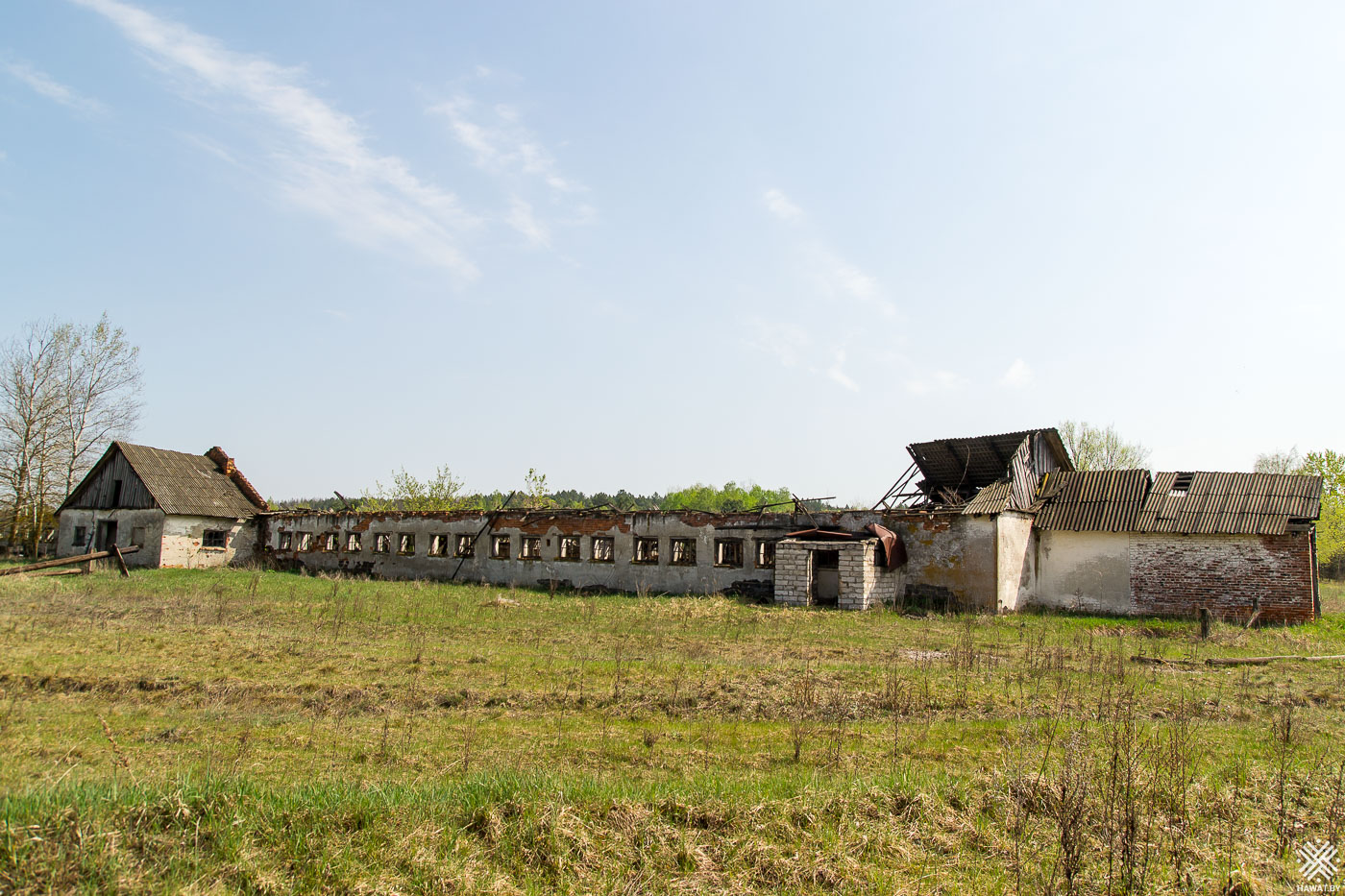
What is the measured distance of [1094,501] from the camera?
22484 mm

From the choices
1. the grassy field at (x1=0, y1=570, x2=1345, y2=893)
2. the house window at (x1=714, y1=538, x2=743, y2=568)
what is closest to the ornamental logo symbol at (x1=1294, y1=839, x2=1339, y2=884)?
the grassy field at (x1=0, y1=570, x2=1345, y2=893)

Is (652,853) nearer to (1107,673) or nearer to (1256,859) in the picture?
(1256,859)

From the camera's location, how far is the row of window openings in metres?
23.9

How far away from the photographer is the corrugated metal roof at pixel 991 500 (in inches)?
803

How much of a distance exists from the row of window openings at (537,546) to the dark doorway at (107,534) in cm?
588

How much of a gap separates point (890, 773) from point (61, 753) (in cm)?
674

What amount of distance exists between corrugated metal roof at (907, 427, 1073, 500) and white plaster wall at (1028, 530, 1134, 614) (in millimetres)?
2319

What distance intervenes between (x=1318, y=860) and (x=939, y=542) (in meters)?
16.8

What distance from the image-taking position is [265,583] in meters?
23.3

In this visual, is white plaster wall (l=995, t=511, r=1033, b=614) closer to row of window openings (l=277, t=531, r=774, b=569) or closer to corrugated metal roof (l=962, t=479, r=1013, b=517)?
corrugated metal roof (l=962, t=479, r=1013, b=517)

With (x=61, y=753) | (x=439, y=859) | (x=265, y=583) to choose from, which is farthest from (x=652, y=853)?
(x=265, y=583)

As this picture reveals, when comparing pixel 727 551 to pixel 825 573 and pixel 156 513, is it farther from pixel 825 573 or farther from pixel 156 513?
pixel 156 513

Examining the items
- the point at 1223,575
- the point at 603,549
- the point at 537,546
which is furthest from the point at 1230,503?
the point at 537,546

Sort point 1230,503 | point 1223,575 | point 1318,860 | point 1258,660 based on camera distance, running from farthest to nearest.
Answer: point 1230,503 → point 1223,575 → point 1258,660 → point 1318,860
